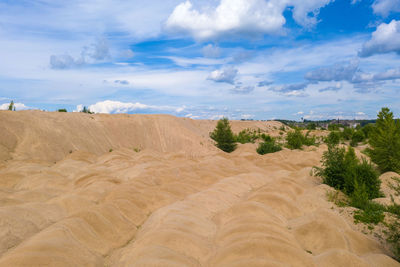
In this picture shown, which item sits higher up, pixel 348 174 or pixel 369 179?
pixel 348 174

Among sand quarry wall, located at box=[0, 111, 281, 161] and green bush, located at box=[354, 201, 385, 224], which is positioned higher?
sand quarry wall, located at box=[0, 111, 281, 161]

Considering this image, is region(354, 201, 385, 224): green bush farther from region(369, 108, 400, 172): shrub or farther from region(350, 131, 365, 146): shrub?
region(350, 131, 365, 146): shrub

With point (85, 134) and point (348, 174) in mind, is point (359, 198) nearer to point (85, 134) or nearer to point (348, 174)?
point (348, 174)

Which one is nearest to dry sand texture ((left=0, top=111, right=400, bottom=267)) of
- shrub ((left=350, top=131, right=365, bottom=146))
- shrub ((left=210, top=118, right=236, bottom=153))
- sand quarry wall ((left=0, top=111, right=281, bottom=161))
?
sand quarry wall ((left=0, top=111, right=281, bottom=161))

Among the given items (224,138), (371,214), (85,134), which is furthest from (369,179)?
(85,134)

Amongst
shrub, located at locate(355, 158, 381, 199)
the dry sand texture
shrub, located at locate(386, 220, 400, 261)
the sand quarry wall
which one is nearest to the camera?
the dry sand texture

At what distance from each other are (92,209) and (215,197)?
6.53 meters

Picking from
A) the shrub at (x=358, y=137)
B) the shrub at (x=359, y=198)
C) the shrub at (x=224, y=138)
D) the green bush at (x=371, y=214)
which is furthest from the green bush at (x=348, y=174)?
the shrub at (x=358, y=137)

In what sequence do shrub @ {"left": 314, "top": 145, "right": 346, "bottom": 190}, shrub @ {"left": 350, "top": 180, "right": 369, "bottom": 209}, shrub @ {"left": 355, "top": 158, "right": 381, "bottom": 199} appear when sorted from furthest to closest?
shrub @ {"left": 314, "top": 145, "right": 346, "bottom": 190} < shrub @ {"left": 355, "top": 158, "right": 381, "bottom": 199} < shrub @ {"left": 350, "top": 180, "right": 369, "bottom": 209}

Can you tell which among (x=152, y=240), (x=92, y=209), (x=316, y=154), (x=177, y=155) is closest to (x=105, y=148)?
(x=177, y=155)

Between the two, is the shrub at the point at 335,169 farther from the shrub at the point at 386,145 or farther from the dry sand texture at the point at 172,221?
the shrub at the point at 386,145

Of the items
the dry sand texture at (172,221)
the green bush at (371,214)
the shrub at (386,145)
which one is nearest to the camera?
the dry sand texture at (172,221)

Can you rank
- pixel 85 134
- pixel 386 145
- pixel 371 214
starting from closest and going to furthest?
pixel 371 214 → pixel 386 145 → pixel 85 134

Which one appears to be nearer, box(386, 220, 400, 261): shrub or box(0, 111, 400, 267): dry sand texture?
box(0, 111, 400, 267): dry sand texture
